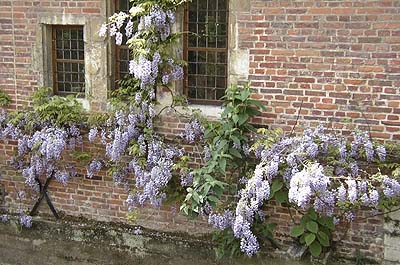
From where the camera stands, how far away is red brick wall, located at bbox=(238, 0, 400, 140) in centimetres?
550

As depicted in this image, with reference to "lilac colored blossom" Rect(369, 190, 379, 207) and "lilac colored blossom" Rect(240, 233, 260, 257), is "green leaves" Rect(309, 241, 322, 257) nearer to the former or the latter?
"lilac colored blossom" Rect(240, 233, 260, 257)

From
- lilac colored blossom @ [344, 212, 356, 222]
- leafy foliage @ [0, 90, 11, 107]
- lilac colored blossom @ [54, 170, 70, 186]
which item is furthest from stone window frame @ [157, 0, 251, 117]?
leafy foliage @ [0, 90, 11, 107]

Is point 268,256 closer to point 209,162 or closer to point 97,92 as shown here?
point 209,162

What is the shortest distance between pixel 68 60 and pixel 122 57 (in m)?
0.78

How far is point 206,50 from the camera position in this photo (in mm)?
6402

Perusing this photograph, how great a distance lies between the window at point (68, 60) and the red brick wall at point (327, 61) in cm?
227

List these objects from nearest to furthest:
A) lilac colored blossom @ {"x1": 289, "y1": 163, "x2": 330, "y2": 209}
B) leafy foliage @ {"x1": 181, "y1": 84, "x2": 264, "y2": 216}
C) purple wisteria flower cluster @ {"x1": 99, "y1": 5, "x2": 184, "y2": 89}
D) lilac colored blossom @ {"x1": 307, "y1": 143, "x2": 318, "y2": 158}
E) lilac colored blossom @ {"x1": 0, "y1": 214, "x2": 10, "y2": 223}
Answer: lilac colored blossom @ {"x1": 289, "y1": 163, "x2": 330, "y2": 209} < lilac colored blossom @ {"x1": 307, "y1": 143, "x2": 318, "y2": 158} < leafy foliage @ {"x1": 181, "y1": 84, "x2": 264, "y2": 216} < purple wisteria flower cluster @ {"x1": 99, "y1": 5, "x2": 184, "y2": 89} < lilac colored blossom @ {"x1": 0, "y1": 214, "x2": 10, "y2": 223}

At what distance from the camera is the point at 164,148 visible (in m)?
6.46

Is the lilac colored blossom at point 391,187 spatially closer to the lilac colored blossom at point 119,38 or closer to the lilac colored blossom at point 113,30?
the lilac colored blossom at point 119,38

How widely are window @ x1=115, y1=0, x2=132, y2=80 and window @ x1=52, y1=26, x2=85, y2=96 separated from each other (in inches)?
19.6

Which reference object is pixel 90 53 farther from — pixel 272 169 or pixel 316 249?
pixel 316 249

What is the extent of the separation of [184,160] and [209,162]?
0.47 m

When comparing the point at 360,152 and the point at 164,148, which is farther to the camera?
the point at 164,148

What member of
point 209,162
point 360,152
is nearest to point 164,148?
point 209,162
